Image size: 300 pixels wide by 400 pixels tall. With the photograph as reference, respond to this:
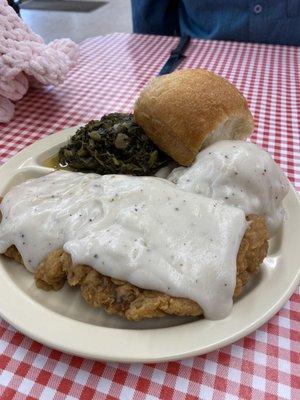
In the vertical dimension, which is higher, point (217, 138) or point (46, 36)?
point (217, 138)

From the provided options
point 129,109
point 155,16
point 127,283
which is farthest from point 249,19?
point 127,283

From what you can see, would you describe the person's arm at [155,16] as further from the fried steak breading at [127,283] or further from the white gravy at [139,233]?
the fried steak breading at [127,283]

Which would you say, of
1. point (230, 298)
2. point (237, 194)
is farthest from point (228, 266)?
point (237, 194)

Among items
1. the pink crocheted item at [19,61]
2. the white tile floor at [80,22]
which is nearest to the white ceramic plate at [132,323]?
the pink crocheted item at [19,61]

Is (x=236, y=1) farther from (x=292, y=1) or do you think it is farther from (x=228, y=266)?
(x=228, y=266)

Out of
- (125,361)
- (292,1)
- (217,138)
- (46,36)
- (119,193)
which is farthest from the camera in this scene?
(46,36)

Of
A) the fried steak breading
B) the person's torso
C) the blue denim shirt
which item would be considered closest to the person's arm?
the blue denim shirt
